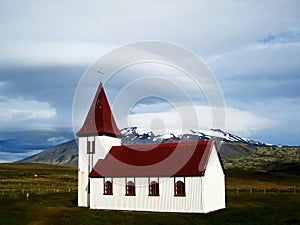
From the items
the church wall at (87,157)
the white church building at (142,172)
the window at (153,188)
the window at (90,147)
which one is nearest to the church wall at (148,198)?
the white church building at (142,172)

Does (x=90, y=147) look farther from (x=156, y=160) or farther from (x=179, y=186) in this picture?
(x=179, y=186)

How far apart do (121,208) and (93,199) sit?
4272 mm

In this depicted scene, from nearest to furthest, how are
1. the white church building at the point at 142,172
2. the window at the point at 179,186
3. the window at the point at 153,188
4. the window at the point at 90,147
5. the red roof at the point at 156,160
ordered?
the white church building at the point at 142,172
the window at the point at 179,186
the red roof at the point at 156,160
the window at the point at 153,188
the window at the point at 90,147

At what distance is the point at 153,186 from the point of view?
45.6m

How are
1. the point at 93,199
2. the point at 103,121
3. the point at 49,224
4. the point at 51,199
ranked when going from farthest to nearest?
the point at 51,199 < the point at 103,121 < the point at 93,199 < the point at 49,224

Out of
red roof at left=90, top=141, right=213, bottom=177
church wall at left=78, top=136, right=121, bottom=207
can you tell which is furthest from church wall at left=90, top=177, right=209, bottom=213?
church wall at left=78, top=136, right=121, bottom=207

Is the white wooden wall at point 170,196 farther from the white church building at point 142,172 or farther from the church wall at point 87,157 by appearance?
the church wall at point 87,157

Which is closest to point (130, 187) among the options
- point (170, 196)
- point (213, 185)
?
point (170, 196)

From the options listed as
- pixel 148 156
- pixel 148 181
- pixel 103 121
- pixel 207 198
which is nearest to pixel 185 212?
pixel 207 198

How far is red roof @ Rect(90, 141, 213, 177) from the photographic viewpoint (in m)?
44.4

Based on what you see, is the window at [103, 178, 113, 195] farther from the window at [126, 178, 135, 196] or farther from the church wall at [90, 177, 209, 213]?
the window at [126, 178, 135, 196]

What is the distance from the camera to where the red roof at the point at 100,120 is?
175 ft

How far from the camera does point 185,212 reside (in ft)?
141

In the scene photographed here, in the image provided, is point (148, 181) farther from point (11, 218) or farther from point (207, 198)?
point (11, 218)
